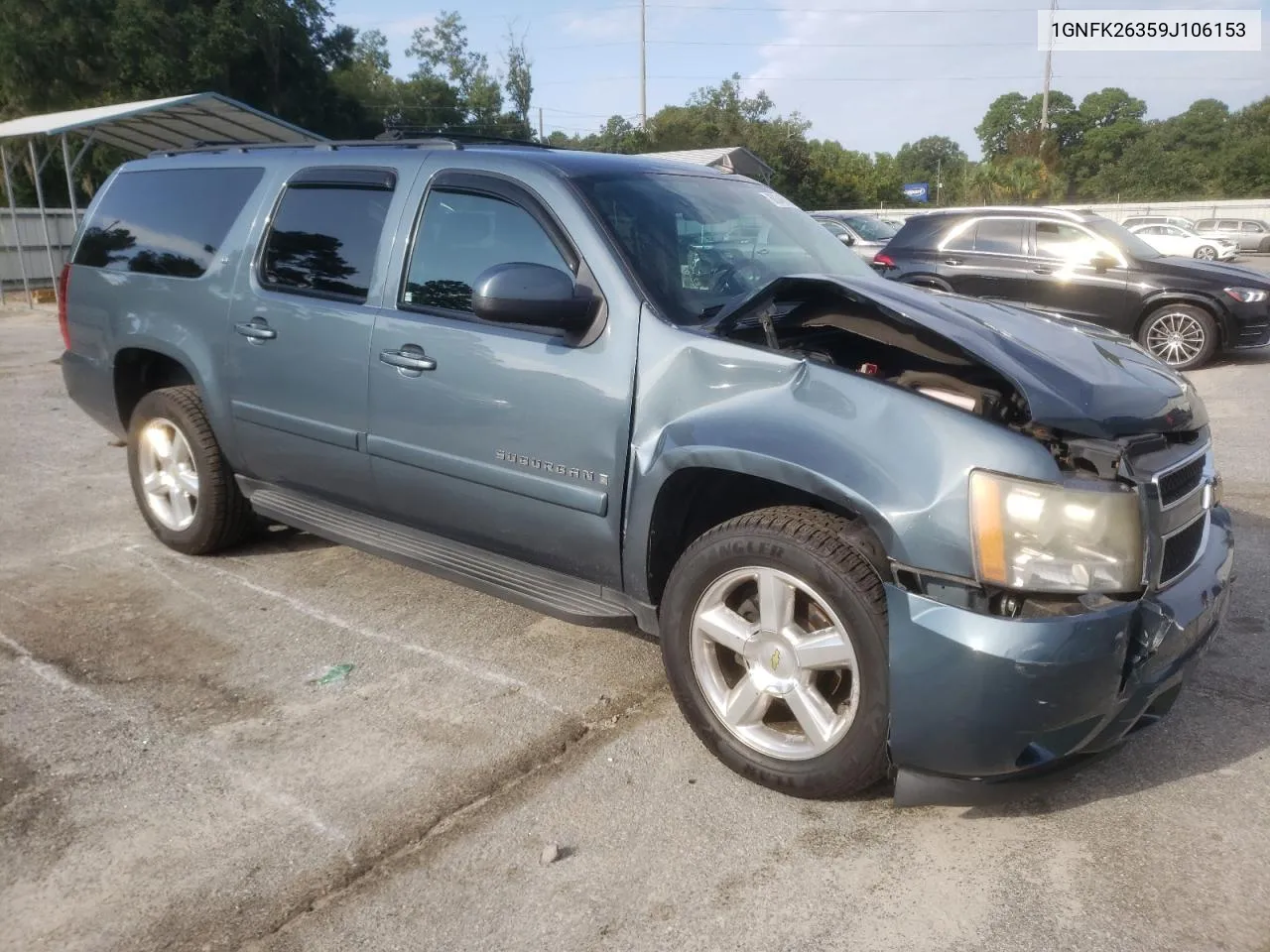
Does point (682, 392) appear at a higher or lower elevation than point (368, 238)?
lower

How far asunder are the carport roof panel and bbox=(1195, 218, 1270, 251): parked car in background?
30119 millimetres

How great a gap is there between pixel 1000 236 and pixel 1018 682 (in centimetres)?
971

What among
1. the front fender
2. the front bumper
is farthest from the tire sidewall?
the front bumper

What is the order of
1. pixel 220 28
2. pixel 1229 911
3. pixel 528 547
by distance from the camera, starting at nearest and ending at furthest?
pixel 1229 911 → pixel 528 547 → pixel 220 28

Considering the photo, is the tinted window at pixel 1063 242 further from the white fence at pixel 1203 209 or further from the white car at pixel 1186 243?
the white fence at pixel 1203 209

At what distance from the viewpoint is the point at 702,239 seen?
358 centimetres

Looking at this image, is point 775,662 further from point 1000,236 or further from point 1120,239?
point 1120,239

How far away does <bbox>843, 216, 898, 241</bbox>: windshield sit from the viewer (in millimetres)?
19141

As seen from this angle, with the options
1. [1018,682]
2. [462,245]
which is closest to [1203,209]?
[462,245]

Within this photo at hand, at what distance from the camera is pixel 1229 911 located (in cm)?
235

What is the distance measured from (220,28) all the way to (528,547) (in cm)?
3473

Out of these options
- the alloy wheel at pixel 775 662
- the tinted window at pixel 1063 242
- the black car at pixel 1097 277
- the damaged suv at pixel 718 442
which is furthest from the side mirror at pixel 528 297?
the tinted window at pixel 1063 242

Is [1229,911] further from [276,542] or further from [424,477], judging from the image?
[276,542]

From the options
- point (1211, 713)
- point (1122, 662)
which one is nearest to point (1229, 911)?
point (1122, 662)
